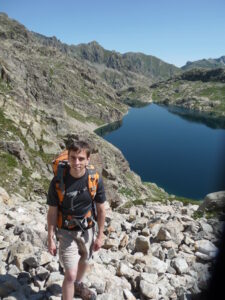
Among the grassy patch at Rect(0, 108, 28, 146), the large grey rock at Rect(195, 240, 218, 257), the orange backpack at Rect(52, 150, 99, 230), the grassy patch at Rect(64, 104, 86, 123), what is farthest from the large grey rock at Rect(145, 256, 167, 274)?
the grassy patch at Rect(64, 104, 86, 123)

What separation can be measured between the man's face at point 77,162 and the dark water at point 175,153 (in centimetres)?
5458

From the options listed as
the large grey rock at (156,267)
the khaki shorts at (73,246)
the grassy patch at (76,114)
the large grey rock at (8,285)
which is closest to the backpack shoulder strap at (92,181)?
the khaki shorts at (73,246)

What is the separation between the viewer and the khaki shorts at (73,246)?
6.30 meters

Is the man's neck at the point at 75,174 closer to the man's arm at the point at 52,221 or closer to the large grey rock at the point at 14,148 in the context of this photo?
the man's arm at the point at 52,221

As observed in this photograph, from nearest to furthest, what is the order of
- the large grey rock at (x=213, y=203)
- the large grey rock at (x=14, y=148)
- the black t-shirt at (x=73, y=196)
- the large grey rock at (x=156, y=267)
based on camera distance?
the black t-shirt at (x=73, y=196), the large grey rock at (x=156, y=267), the large grey rock at (x=213, y=203), the large grey rock at (x=14, y=148)

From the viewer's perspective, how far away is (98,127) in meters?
197

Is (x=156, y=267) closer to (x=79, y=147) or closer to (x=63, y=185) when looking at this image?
(x=63, y=185)

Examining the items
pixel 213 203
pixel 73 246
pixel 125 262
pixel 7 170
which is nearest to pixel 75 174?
pixel 73 246

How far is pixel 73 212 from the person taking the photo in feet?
21.0

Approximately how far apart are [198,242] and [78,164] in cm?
604

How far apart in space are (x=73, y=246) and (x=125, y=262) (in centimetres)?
307

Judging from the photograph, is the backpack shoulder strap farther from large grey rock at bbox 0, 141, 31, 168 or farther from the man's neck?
large grey rock at bbox 0, 141, 31, 168

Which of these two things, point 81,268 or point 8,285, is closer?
point 8,285

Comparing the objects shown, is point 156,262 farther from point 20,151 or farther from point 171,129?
point 171,129
